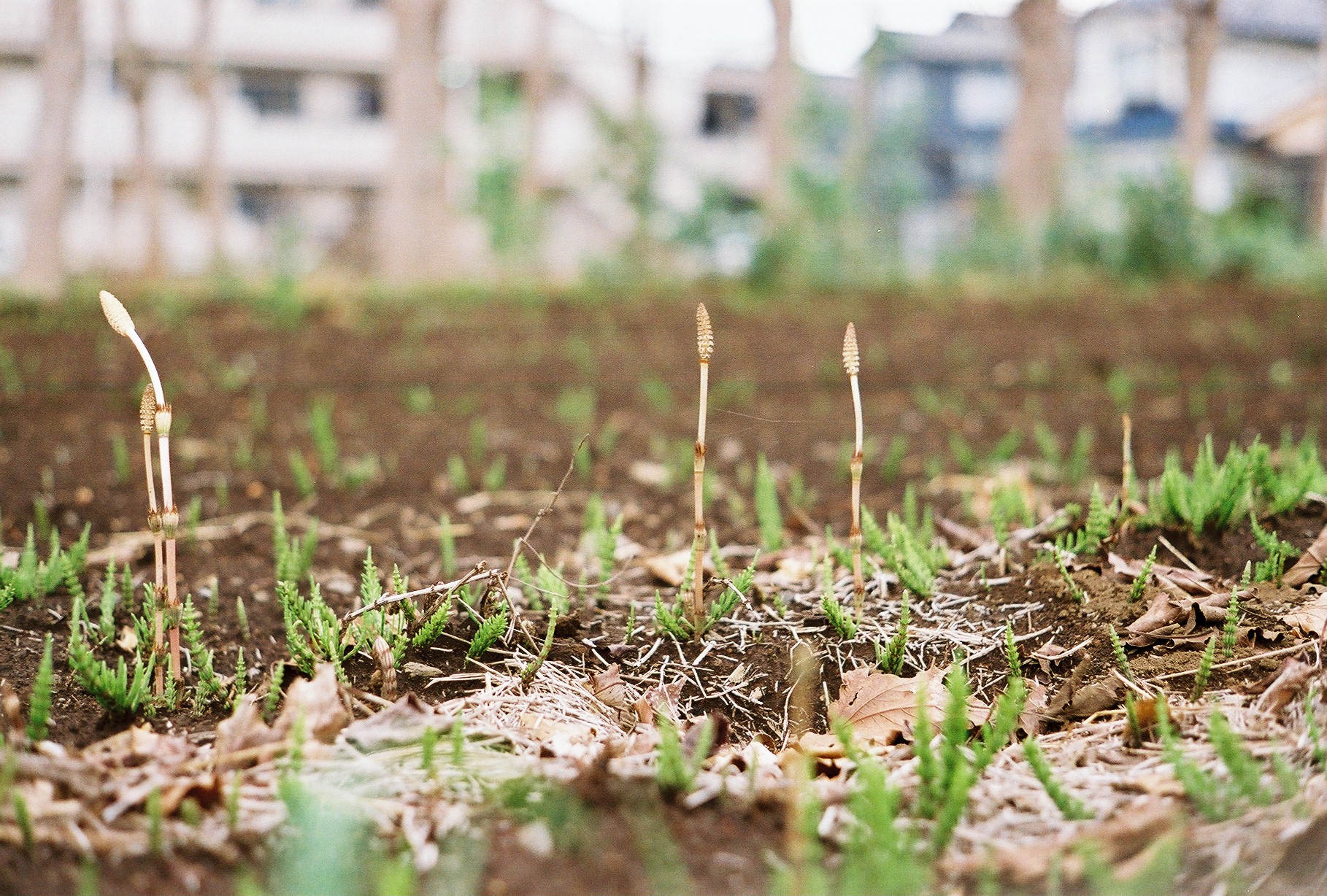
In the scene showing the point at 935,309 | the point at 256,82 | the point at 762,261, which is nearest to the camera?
the point at 935,309

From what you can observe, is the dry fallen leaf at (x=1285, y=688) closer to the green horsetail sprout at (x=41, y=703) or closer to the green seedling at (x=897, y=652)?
the green seedling at (x=897, y=652)

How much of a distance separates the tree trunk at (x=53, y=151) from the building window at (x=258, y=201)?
18.2 m

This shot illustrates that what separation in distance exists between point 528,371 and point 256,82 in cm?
2002

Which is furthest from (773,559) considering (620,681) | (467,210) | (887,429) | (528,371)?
(467,210)

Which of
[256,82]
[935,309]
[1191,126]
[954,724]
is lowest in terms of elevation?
[954,724]

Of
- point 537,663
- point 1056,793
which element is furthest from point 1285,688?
point 537,663

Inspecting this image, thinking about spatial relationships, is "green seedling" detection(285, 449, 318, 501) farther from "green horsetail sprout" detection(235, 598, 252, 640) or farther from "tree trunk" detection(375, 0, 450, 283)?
"tree trunk" detection(375, 0, 450, 283)

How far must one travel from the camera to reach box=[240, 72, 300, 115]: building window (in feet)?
72.0

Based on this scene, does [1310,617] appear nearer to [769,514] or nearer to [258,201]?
[769,514]

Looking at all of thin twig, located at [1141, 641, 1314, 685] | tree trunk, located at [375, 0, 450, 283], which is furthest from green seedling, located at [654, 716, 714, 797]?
tree trunk, located at [375, 0, 450, 283]

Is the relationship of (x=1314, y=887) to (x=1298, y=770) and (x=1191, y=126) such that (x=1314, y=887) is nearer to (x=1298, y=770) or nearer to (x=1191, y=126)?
(x=1298, y=770)

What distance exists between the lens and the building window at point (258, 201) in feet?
77.5

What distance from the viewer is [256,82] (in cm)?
2194

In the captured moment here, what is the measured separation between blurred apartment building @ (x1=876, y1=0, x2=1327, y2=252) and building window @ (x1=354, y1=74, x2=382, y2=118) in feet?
35.7
